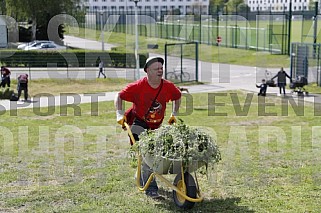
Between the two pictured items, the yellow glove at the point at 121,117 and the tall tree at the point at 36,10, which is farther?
the tall tree at the point at 36,10

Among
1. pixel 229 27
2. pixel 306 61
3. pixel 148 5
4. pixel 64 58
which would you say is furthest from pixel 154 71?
pixel 148 5

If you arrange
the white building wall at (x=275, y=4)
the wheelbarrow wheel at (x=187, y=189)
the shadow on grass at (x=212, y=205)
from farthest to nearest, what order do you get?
the white building wall at (x=275, y=4) < the shadow on grass at (x=212, y=205) < the wheelbarrow wheel at (x=187, y=189)

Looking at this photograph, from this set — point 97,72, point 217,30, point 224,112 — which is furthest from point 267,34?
point 224,112

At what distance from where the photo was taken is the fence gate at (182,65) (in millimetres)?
26797

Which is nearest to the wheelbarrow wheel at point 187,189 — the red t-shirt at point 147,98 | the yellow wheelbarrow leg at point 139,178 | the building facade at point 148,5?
the yellow wheelbarrow leg at point 139,178

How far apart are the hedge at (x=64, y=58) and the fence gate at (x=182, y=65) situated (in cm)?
364

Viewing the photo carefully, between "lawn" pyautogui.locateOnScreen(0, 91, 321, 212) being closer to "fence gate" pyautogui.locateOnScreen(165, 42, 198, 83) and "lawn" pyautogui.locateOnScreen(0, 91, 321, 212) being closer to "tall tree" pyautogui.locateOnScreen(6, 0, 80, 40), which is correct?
"fence gate" pyautogui.locateOnScreen(165, 42, 198, 83)

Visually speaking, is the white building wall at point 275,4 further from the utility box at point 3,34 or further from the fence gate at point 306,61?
the fence gate at point 306,61

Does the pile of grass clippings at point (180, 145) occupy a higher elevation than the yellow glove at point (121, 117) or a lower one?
lower

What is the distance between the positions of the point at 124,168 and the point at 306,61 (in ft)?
58.1

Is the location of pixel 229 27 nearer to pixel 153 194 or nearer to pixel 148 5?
pixel 148 5

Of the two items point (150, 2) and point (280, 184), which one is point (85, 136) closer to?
point (280, 184)

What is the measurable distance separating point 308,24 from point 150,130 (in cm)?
4947

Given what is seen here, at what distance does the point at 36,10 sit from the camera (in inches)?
1877
